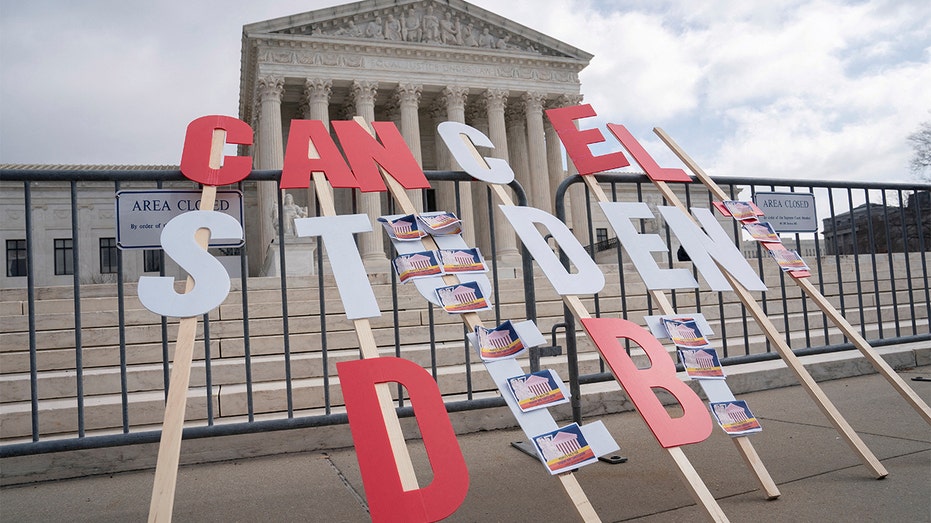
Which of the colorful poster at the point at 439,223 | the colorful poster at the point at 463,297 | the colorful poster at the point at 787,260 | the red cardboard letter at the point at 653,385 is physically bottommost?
the red cardboard letter at the point at 653,385

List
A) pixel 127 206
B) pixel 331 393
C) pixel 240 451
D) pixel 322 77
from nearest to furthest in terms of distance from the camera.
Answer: pixel 127 206, pixel 240 451, pixel 331 393, pixel 322 77

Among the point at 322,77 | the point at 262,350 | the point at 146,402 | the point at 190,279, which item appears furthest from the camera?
the point at 322,77

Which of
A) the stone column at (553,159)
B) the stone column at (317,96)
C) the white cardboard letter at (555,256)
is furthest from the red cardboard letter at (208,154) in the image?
the stone column at (553,159)

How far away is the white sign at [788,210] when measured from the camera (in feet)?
15.4

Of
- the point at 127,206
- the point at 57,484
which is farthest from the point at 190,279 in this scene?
the point at 57,484

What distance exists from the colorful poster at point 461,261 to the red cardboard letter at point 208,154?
1081 millimetres

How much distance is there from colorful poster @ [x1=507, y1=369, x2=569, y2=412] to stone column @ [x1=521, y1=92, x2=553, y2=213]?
30768 mm

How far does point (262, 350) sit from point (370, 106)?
86.4 feet

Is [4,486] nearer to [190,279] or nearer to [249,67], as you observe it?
[190,279]

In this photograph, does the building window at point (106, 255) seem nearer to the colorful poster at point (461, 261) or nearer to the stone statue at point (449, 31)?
the stone statue at point (449, 31)

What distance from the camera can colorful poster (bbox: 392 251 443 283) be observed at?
2.74 meters

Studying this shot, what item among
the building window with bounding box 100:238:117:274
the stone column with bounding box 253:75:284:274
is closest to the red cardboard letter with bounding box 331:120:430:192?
the stone column with bounding box 253:75:284:274

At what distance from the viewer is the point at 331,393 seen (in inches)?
179

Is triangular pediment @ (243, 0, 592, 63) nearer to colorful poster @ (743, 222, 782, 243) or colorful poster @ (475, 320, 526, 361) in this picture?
colorful poster @ (743, 222, 782, 243)
